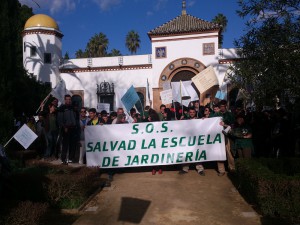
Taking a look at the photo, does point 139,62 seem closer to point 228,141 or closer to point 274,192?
point 228,141

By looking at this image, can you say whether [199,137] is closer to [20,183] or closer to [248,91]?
[248,91]

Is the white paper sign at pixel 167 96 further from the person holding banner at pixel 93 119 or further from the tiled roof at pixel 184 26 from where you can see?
the tiled roof at pixel 184 26

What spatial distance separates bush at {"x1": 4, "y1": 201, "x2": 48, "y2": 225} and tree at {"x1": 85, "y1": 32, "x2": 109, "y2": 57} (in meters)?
51.7

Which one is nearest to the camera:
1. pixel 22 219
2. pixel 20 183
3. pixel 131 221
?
pixel 22 219

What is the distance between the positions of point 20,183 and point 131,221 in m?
2.43

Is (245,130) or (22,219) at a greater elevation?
(245,130)

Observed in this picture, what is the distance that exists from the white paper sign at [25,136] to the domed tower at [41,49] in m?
19.2

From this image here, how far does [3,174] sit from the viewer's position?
541 centimetres

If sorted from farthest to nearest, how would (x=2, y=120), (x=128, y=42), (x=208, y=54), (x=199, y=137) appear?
(x=128, y=42) < (x=208, y=54) < (x=2, y=120) < (x=199, y=137)

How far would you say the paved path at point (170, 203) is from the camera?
593cm

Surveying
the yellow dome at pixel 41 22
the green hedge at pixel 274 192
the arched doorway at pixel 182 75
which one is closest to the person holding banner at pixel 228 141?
the green hedge at pixel 274 192

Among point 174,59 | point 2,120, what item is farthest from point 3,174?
point 174,59

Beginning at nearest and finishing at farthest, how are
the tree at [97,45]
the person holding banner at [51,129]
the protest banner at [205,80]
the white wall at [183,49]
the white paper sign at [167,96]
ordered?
the person holding banner at [51,129] < the white paper sign at [167,96] < the protest banner at [205,80] < the white wall at [183,49] < the tree at [97,45]

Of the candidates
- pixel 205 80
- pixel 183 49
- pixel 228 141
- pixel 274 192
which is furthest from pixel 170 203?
pixel 183 49
